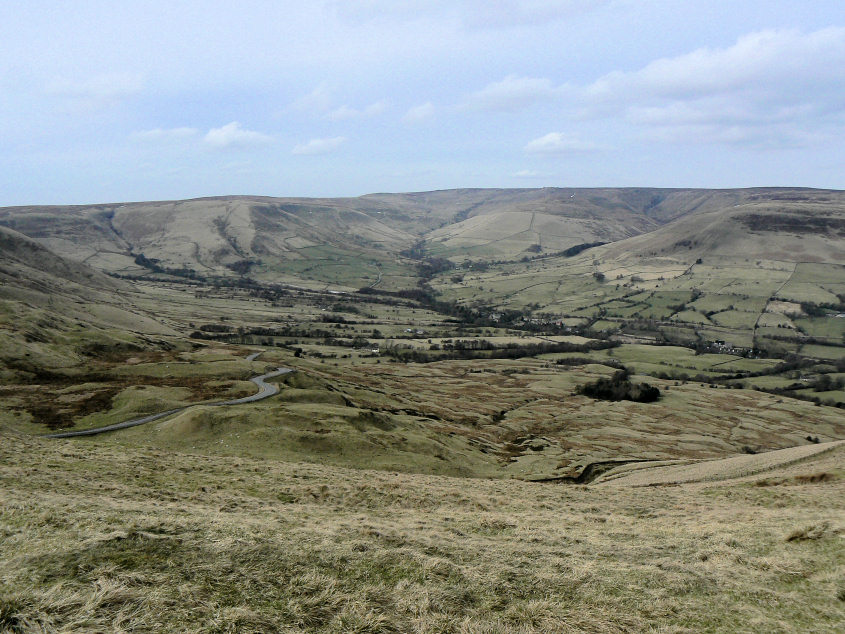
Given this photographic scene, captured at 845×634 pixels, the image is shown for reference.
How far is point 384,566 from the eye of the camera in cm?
1916

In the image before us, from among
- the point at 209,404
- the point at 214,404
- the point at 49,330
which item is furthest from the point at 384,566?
the point at 49,330

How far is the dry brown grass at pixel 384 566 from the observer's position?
599 inches

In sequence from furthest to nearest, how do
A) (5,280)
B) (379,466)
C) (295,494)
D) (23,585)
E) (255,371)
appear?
1. (5,280)
2. (255,371)
3. (379,466)
4. (295,494)
5. (23,585)

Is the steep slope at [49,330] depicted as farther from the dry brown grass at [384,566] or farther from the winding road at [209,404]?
the dry brown grass at [384,566]

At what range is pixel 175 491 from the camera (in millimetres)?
33781

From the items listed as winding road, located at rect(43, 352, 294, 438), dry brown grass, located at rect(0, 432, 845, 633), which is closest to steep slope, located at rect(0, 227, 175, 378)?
winding road, located at rect(43, 352, 294, 438)

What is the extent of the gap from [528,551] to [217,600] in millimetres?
13561

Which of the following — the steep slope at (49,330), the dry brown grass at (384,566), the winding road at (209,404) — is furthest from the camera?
the steep slope at (49,330)

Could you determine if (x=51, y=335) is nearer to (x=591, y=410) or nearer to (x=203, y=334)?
(x=203, y=334)

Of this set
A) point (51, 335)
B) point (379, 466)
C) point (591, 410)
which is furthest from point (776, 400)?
point (51, 335)

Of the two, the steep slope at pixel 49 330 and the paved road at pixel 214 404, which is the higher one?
the steep slope at pixel 49 330

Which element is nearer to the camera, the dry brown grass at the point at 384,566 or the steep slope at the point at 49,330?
the dry brown grass at the point at 384,566

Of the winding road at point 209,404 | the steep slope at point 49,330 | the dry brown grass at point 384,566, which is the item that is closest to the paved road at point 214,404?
the winding road at point 209,404

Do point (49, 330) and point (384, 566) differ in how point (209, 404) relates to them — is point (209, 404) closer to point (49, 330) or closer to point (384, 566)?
point (49, 330)
